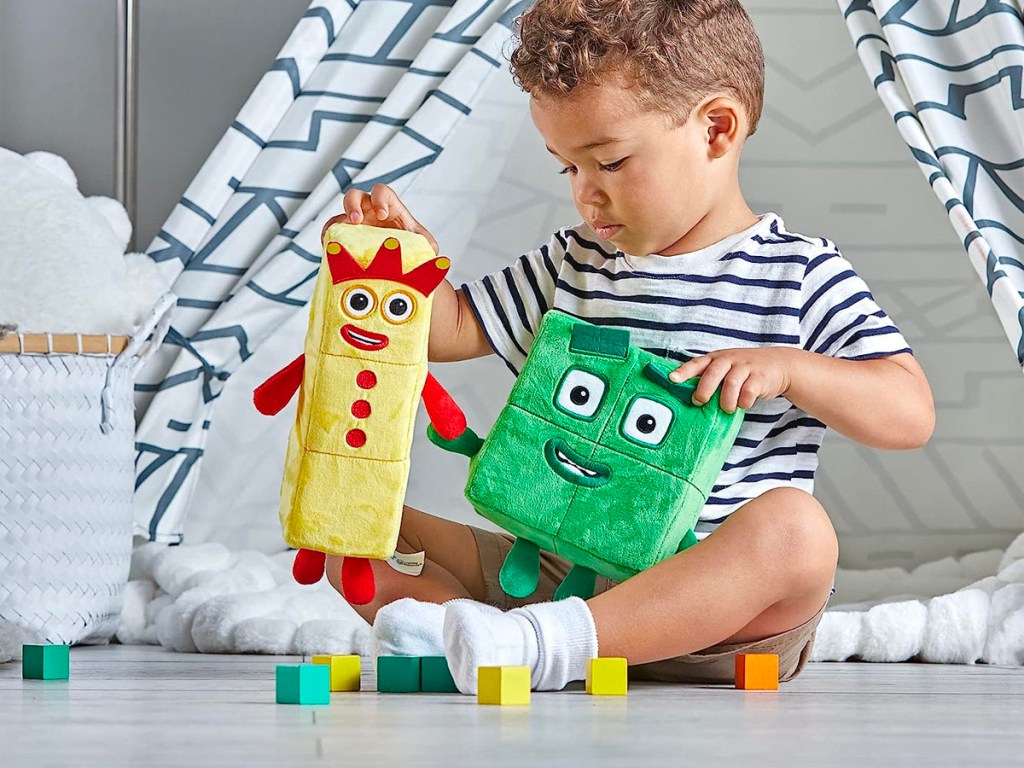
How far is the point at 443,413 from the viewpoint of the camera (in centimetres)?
101

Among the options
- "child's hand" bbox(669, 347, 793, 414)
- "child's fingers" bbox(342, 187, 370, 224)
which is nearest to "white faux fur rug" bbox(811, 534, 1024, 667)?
"child's hand" bbox(669, 347, 793, 414)

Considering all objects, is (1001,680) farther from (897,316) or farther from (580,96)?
(897,316)

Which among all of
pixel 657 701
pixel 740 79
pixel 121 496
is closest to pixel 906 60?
pixel 740 79

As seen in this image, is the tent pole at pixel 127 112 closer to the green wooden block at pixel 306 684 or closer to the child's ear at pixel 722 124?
the child's ear at pixel 722 124

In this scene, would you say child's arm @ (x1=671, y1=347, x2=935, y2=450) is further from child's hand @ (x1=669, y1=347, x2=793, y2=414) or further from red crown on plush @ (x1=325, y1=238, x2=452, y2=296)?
red crown on plush @ (x1=325, y1=238, x2=452, y2=296)

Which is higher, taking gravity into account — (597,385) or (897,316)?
(897,316)

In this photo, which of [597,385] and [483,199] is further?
[483,199]

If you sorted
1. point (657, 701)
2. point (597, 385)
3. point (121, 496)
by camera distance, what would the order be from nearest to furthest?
point (657, 701) → point (597, 385) → point (121, 496)

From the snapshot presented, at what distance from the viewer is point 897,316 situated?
6.04 ft

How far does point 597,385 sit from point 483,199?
84 cm

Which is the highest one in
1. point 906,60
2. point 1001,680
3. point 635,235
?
point 906,60

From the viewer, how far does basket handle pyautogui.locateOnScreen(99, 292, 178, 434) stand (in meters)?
1.39

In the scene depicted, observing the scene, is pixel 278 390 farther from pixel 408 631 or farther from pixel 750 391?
pixel 750 391

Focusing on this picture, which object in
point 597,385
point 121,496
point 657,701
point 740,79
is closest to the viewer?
point 657,701
